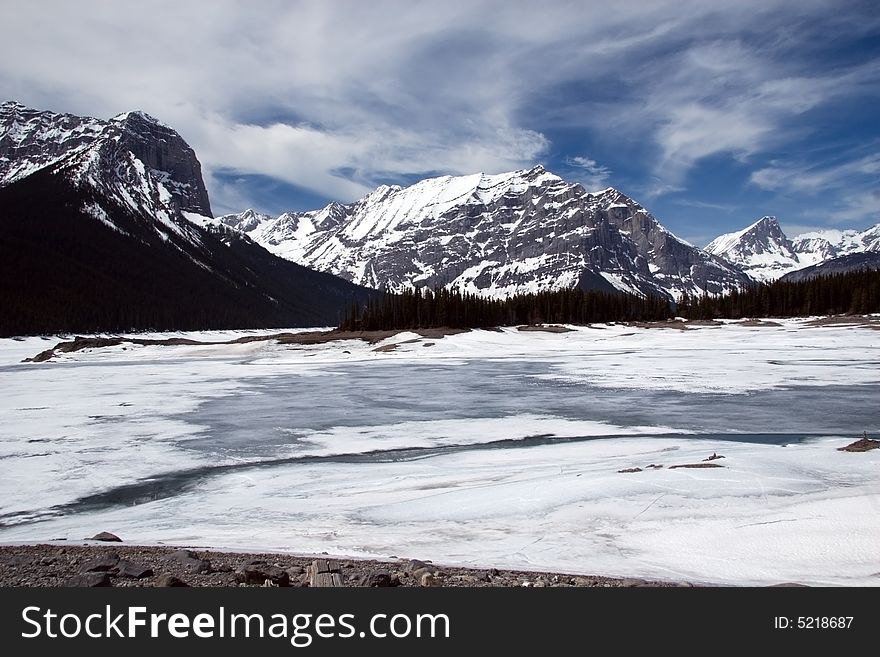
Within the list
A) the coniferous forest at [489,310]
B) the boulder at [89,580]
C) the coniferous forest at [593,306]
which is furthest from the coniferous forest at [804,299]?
the boulder at [89,580]

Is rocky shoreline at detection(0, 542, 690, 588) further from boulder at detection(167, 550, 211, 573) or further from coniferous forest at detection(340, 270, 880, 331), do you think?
coniferous forest at detection(340, 270, 880, 331)

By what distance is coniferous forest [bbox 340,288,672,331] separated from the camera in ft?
287

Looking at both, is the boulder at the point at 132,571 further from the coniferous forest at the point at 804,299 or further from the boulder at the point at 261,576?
the coniferous forest at the point at 804,299

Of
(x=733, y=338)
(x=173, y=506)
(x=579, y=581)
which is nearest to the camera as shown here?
(x=579, y=581)

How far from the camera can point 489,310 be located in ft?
316

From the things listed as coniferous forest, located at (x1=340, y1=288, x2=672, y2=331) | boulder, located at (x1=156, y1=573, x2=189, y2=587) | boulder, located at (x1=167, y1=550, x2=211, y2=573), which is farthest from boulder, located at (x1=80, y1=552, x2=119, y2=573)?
coniferous forest, located at (x1=340, y1=288, x2=672, y2=331)

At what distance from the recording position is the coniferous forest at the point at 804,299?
281 ft

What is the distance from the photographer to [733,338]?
60.1 m

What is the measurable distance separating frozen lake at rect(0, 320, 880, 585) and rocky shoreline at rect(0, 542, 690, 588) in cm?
51

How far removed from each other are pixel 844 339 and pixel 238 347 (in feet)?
193

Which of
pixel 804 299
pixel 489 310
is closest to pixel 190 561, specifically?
pixel 489 310
